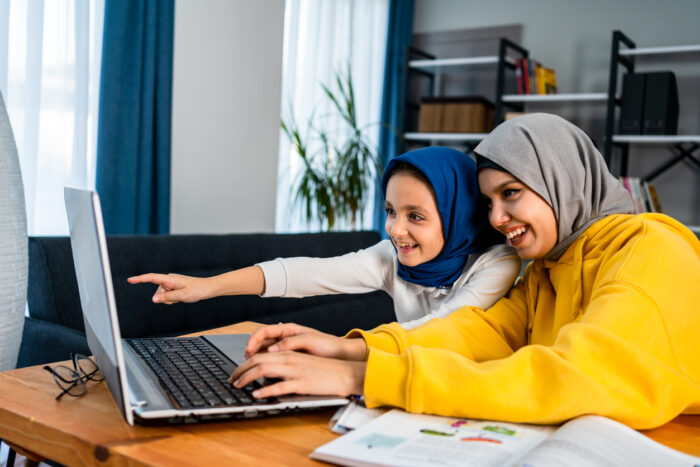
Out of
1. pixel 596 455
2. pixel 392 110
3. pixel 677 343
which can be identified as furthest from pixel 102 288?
pixel 392 110

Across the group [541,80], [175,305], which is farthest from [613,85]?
[175,305]

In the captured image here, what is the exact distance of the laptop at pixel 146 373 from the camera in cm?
63

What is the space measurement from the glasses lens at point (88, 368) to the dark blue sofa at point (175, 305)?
822 mm

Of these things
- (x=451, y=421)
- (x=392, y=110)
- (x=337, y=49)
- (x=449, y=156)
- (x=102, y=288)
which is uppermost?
(x=337, y=49)

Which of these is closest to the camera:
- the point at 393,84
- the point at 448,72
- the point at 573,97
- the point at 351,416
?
the point at 351,416

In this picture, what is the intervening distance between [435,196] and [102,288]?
717 mm

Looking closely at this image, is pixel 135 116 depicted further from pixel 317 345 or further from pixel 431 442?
pixel 431 442

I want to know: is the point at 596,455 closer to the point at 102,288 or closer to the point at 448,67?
the point at 102,288

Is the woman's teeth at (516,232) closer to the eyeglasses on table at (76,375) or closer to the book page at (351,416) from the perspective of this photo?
the book page at (351,416)

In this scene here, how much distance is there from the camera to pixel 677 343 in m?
0.77

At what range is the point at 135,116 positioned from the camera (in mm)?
A: 2832

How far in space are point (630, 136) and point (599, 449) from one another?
3674 mm

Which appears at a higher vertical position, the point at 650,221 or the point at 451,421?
the point at 650,221

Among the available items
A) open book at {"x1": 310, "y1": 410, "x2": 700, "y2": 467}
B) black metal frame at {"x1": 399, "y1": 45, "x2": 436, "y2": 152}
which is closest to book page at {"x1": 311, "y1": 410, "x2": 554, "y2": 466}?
open book at {"x1": 310, "y1": 410, "x2": 700, "y2": 467}
